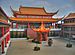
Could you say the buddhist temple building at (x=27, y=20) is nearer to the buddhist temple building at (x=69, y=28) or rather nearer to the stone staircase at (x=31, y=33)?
the stone staircase at (x=31, y=33)

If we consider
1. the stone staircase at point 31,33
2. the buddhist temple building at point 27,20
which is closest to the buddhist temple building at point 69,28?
the buddhist temple building at point 27,20

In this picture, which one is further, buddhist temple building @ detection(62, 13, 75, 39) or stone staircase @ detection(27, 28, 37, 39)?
buddhist temple building @ detection(62, 13, 75, 39)

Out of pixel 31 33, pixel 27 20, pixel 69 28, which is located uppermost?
pixel 27 20

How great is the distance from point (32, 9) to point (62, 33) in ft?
32.7

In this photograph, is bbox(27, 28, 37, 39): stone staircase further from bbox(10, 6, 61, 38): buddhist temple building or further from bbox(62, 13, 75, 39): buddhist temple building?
bbox(62, 13, 75, 39): buddhist temple building

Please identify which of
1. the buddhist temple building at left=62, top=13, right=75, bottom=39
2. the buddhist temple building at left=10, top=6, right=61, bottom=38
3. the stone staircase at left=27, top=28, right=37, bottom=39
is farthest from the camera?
the buddhist temple building at left=10, top=6, right=61, bottom=38

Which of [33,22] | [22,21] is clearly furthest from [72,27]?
[22,21]

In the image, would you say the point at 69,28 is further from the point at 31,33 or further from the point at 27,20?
the point at 27,20

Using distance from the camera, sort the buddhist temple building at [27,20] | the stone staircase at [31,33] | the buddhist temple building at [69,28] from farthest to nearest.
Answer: the buddhist temple building at [27,20], the buddhist temple building at [69,28], the stone staircase at [31,33]

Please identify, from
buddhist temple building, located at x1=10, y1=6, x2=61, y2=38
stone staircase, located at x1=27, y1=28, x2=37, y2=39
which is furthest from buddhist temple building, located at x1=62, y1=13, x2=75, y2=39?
stone staircase, located at x1=27, y1=28, x2=37, y2=39

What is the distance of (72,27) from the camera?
28.0 m

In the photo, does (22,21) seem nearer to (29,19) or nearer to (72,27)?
(29,19)

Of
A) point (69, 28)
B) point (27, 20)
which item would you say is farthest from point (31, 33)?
point (69, 28)

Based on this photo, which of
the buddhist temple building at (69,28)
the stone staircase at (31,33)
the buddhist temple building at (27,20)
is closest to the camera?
the stone staircase at (31,33)
